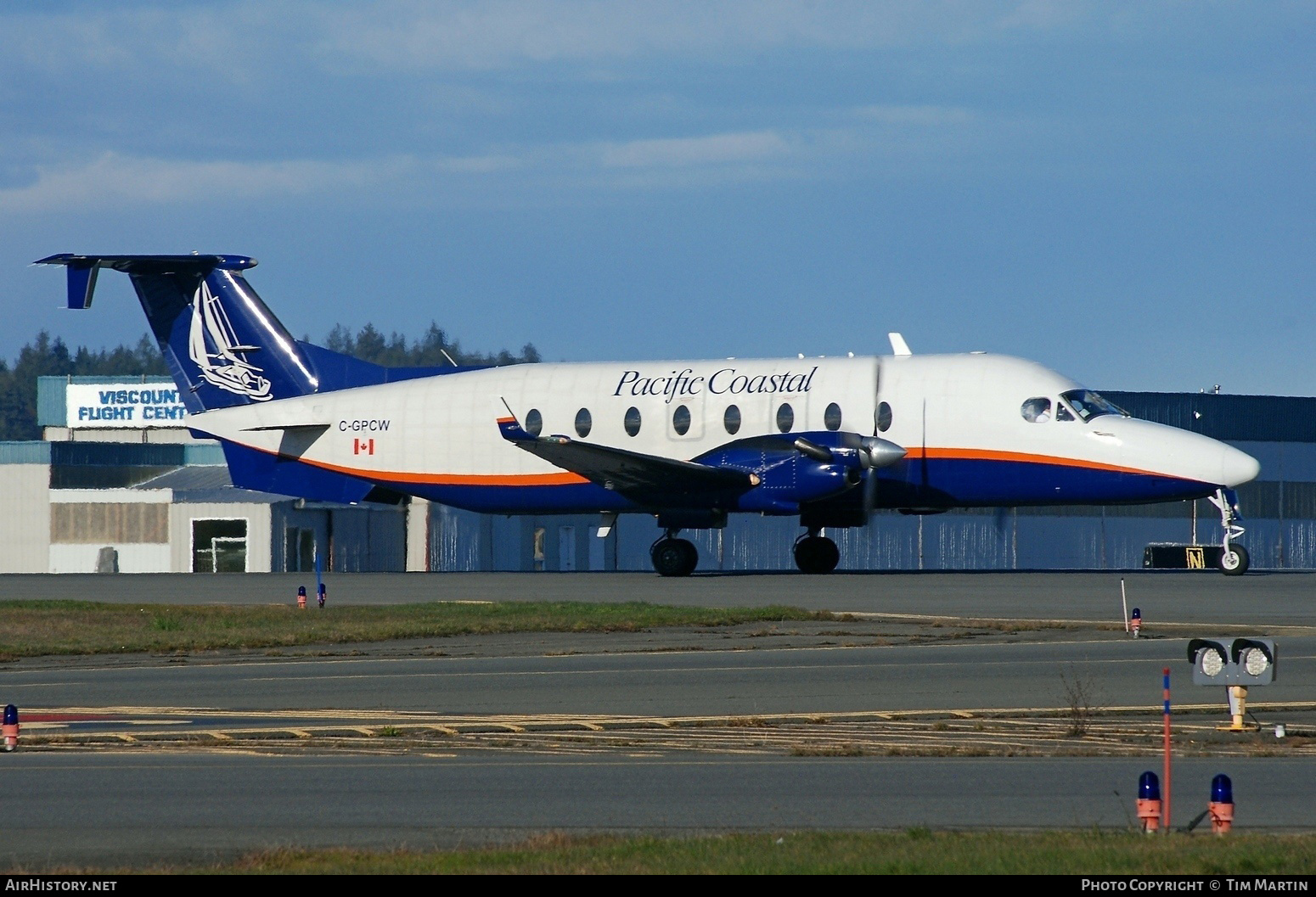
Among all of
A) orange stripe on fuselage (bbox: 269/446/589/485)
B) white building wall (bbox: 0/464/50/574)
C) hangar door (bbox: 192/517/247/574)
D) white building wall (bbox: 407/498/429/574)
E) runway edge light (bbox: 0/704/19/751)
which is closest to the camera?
runway edge light (bbox: 0/704/19/751)

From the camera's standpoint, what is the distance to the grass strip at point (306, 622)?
25734 mm

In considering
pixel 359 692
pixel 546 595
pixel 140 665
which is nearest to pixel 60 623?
pixel 140 665

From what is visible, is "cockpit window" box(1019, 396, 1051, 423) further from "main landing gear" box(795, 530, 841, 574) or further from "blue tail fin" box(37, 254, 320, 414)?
"blue tail fin" box(37, 254, 320, 414)

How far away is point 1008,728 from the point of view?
1535 centimetres

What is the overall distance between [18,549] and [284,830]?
55304 millimetres

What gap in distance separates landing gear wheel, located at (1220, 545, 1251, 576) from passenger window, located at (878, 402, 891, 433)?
738 centimetres

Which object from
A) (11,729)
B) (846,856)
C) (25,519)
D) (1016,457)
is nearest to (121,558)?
(25,519)

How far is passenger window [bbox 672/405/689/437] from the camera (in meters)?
37.4

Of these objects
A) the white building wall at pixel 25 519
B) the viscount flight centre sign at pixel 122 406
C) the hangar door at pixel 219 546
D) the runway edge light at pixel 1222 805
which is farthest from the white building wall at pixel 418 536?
the runway edge light at pixel 1222 805

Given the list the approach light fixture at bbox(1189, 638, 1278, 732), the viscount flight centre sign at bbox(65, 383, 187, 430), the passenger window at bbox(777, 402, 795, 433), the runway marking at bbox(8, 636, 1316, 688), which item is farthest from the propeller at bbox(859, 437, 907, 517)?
the viscount flight centre sign at bbox(65, 383, 187, 430)

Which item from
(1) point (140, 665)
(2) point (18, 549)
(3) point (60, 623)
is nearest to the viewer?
(1) point (140, 665)

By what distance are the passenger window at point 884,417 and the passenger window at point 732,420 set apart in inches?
130

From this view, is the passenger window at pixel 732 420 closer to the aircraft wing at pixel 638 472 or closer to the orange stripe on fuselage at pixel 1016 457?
the aircraft wing at pixel 638 472
